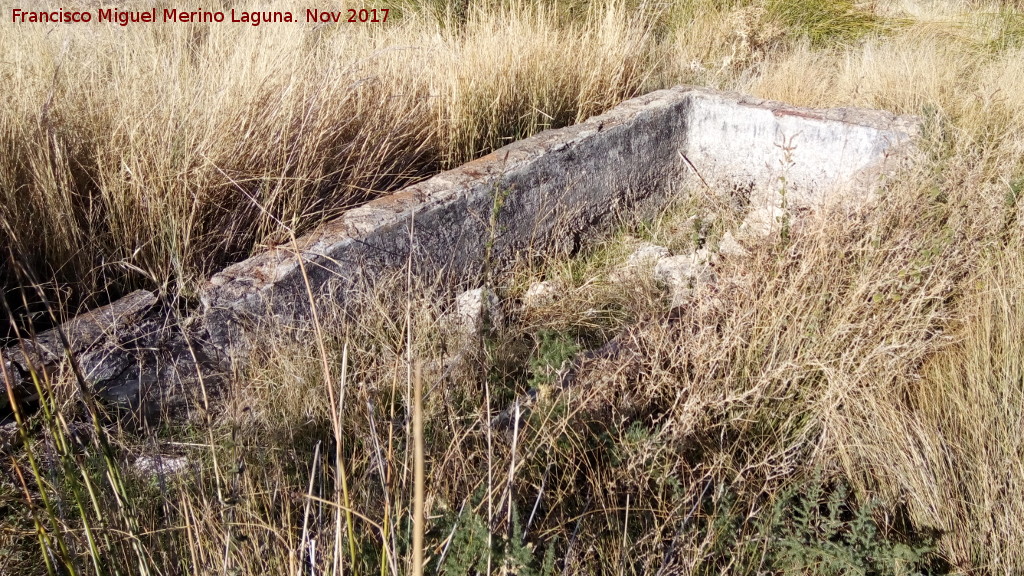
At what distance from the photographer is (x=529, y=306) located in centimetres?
299

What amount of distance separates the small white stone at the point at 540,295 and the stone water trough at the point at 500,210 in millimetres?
237

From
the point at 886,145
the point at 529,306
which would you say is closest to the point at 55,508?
the point at 529,306

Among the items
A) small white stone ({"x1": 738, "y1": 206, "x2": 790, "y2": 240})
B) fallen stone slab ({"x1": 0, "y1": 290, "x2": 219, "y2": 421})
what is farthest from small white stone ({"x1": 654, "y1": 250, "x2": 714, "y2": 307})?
fallen stone slab ({"x1": 0, "y1": 290, "x2": 219, "y2": 421})

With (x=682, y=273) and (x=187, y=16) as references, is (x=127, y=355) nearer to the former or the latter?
(x=682, y=273)

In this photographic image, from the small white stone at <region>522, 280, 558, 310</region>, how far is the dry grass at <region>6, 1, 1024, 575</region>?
3.1 inches

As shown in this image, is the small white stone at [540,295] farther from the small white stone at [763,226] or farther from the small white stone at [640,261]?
the small white stone at [763,226]

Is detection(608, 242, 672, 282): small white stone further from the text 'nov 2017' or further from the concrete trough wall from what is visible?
the text 'nov 2017'

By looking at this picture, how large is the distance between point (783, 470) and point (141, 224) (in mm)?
2387

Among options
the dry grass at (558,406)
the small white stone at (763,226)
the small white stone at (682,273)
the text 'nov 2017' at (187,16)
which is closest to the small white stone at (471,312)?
the dry grass at (558,406)

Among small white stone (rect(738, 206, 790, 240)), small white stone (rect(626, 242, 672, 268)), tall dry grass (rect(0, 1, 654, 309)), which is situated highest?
tall dry grass (rect(0, 1, 654, 309))

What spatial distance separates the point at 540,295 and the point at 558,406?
108cm

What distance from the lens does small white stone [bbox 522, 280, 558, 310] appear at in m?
3.02

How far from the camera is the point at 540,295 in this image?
10.1 ft

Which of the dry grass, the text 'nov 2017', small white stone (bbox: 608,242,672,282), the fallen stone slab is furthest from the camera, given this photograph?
the text 'nov 2017'
